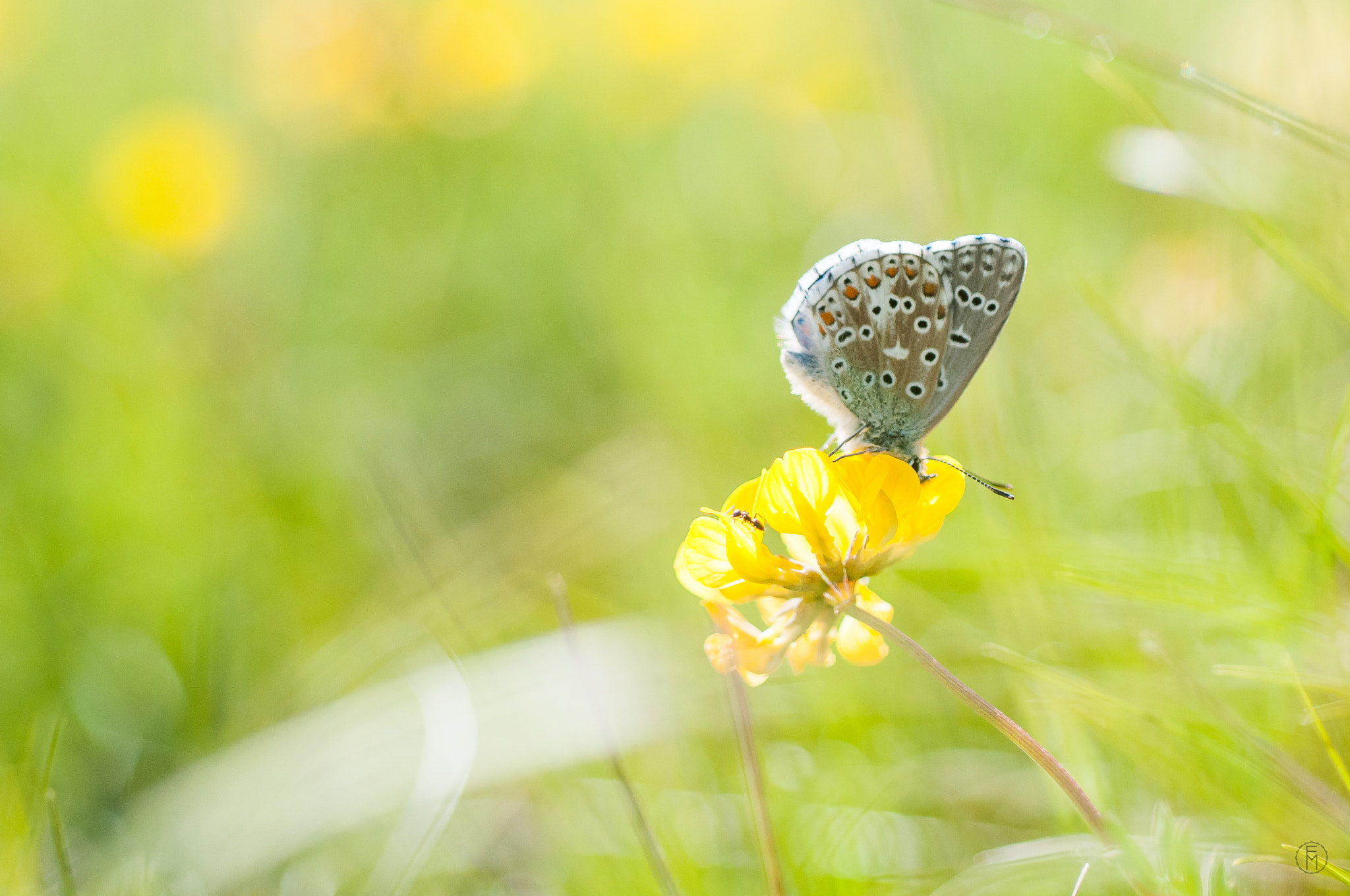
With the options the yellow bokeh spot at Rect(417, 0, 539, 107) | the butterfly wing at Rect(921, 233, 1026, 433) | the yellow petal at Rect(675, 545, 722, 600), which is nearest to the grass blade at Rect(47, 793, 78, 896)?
the yellow petal at Rect(675, 545, 722, 600)

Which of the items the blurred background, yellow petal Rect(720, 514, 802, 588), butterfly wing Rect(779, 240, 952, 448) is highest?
Result: butterfly wing Rect(779, 240, 952, 448)

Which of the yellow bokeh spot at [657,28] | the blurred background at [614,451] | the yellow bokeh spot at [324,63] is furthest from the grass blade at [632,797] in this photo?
the yellow bokeh spot at [657,28]

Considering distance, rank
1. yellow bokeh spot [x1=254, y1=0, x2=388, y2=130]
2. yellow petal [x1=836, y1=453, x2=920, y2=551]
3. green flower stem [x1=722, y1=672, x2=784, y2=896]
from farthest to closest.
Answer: yellow bokeh spot [x1=254, y1=0, x2=388, y2=130], yellow petal [x1=836, y1=453, x2=920, y2=551], green flower stem [x1=722, y1=672, x2=784, y2=896]

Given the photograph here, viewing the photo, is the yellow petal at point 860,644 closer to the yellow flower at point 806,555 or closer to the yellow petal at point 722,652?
the yellow flower at point 806,555

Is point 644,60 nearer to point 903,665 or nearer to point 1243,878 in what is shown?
point 903,665

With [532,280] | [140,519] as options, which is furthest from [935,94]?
[140,519]

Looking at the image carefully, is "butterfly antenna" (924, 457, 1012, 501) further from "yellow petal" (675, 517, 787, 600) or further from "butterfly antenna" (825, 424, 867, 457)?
"yellow petal" (675, 517, 787, 600)

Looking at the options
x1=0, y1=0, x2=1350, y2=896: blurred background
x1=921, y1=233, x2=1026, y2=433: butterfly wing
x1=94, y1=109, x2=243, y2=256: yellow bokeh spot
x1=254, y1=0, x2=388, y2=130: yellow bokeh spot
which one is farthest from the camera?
x1=254, y1=0, x2=388, y2=130: yellow bokeh spot
